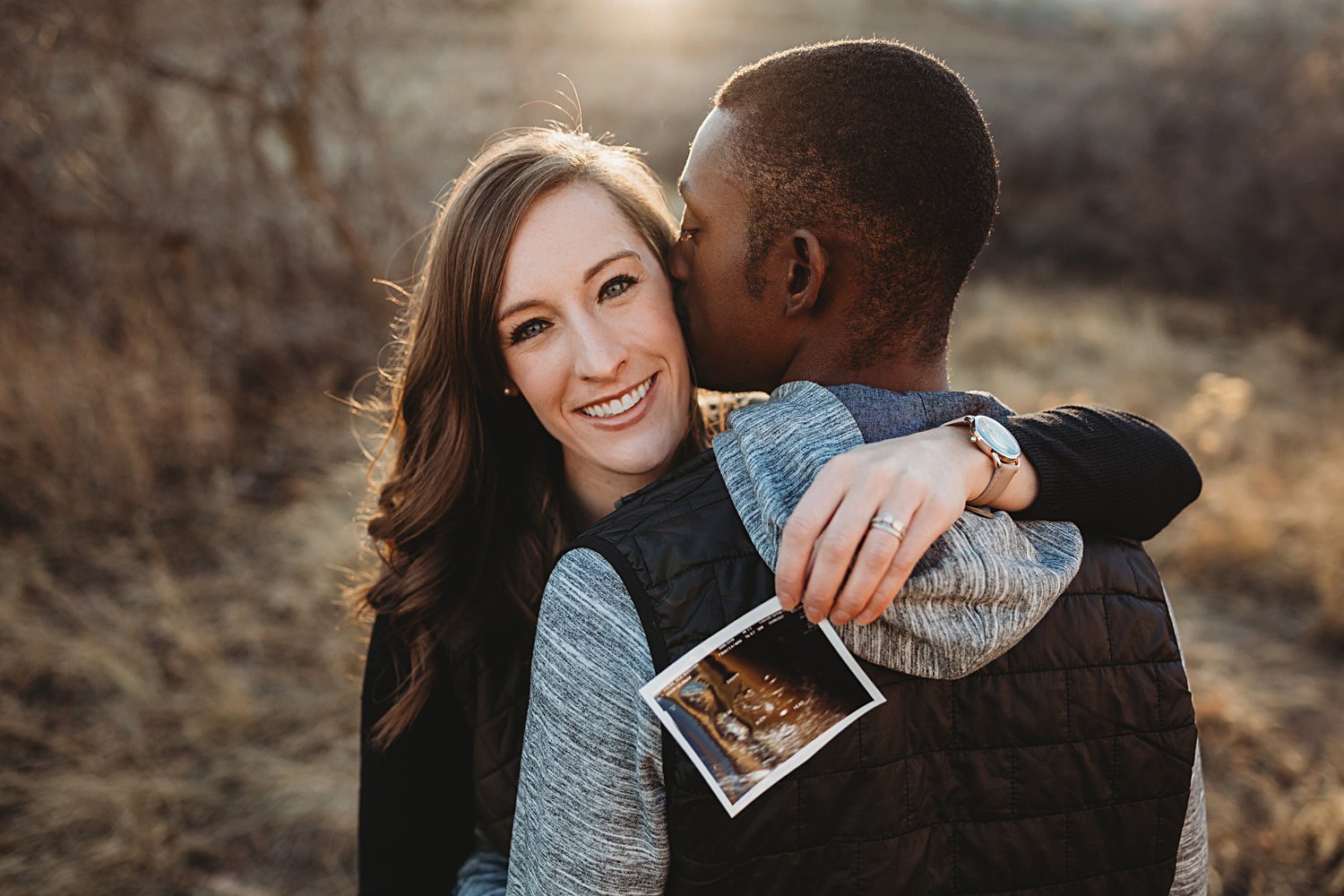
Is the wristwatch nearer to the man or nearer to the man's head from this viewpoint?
the man

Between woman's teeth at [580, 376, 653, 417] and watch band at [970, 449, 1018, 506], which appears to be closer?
watch band at [970, 449, 1018, 506]

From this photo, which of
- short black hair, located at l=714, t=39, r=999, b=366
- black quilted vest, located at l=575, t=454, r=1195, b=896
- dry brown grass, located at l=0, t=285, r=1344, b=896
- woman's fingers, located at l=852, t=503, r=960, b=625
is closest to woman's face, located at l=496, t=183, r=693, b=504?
short black hair, located at l=714, t=39, r=999, b=366

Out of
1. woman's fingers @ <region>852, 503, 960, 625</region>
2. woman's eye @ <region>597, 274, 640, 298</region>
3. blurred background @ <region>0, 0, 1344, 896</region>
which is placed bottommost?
woman's fingers @ <region>852, 503, 960, 625</region>

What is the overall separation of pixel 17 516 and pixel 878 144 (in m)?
4.93

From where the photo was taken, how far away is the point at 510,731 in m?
1.79

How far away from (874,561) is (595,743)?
448 millimetres

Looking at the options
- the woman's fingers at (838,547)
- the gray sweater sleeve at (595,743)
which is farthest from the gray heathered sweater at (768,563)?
the woman's fingers at (838,547)

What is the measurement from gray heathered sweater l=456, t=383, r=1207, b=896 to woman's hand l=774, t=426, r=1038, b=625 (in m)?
0.06

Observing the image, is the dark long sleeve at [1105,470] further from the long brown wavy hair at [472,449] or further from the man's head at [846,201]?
the long brown wavy hair at [472,449]

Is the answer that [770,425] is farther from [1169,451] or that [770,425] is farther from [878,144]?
[1169,451]

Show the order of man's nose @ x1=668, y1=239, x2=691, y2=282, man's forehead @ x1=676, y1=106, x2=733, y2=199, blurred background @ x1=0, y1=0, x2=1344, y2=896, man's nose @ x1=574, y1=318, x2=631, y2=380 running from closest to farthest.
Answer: man's forehead @ x1=676, y1=106, x2=733, y2=199 → man's nose @ x1=668, y1=239, x2=691, y2=282 → man's nose @ x1=574, y1=318, x2=631, y2=380 → blurred background @ x1=0, y1=0, x2=1344, y2=896

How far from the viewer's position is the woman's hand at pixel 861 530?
0.94m

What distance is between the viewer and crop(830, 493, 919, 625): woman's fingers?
93 cm

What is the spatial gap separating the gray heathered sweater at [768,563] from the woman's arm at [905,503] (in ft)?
0.17
